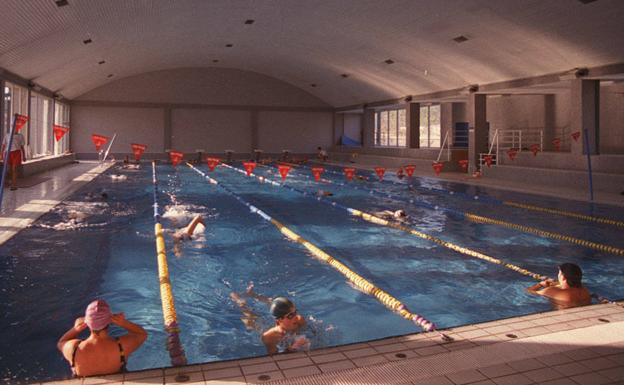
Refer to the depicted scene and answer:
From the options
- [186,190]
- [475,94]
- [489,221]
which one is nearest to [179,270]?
[489,221]

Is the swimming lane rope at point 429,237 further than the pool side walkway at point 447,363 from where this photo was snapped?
Yes

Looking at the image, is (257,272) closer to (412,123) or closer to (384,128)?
(412,123)

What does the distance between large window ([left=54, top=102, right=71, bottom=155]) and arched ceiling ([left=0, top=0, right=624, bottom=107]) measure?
1114 mm

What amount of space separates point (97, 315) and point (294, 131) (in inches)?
1122

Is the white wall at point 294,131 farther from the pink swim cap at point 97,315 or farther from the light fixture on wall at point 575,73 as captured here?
the pink swim cap at point 97,315

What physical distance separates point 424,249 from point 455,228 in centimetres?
165

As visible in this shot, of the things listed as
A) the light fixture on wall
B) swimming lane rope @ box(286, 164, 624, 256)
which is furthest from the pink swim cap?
the light fixture on wall

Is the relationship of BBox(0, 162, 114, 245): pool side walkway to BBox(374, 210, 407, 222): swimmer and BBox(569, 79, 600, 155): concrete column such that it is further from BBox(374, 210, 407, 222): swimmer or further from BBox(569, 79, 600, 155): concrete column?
BBox(569, 79, 600, 155): concrete column

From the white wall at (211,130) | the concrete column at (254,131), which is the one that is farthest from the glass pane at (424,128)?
the white wall at (211,130)

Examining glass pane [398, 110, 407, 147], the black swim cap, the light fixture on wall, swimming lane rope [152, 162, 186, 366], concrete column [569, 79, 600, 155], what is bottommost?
swimming lane rope [152, 162, 186, 366]

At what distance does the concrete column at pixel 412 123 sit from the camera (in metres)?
23.7

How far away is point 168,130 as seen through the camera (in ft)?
93.0

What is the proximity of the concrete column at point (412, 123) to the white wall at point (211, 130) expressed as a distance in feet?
32.2

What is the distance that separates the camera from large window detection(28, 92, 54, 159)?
18047 millimetres
